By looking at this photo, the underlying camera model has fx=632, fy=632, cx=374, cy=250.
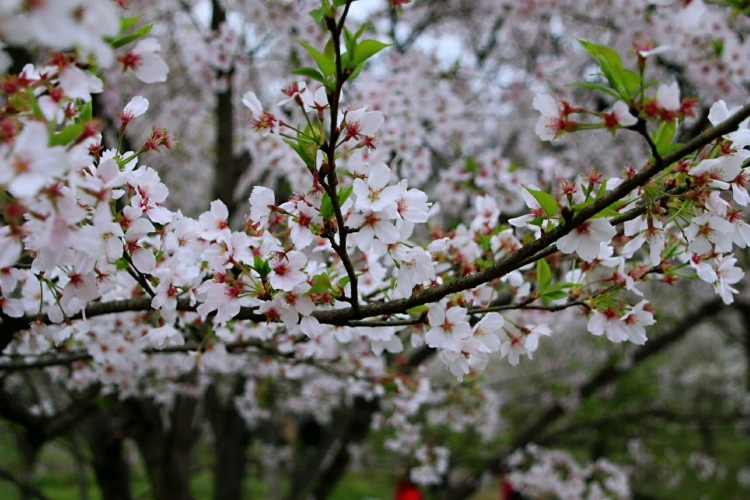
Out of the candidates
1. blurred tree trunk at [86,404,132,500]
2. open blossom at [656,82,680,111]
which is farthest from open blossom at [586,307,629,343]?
blurred tree trunk at [86,404,132,500]

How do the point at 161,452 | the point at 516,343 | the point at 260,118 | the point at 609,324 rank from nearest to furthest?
the point at 260,118
the point at 609,324
the point at 516,343
the point at 161,452

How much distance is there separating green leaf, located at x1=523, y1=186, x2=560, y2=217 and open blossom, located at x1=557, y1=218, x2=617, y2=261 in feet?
0.20

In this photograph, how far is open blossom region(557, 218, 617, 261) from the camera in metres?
1.26

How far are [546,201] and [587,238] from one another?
0.36 feet

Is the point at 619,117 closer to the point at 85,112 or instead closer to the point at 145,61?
the point at 145,61

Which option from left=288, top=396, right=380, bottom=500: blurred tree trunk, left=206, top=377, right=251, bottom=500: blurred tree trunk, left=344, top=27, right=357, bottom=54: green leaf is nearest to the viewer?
left=344, top=27, right=357, bottom=54: green leaf

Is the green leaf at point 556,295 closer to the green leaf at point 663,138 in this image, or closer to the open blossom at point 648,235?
the open blossom at point 648,235

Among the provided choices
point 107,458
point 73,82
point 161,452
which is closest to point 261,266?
point 73,82

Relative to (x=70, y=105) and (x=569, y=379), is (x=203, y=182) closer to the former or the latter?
(x=569, y=379)

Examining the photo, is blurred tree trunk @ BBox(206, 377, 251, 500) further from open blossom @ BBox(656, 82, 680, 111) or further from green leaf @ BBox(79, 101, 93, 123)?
open blossom @ BBox(656, 82, 680, 111)

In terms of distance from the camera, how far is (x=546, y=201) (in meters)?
1.28

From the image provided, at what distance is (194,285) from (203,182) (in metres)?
6.69

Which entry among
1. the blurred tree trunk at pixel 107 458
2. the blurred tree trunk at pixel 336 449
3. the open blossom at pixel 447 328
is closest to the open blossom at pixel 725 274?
the open blossom at pixel 447 328

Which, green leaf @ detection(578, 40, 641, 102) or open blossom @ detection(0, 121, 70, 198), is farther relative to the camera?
green leaf @ detection(578, 40, 641, 102)
